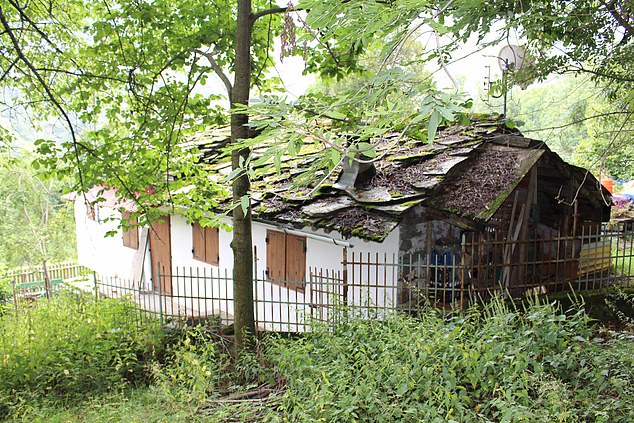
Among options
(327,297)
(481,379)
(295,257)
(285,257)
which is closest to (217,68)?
(327,297)

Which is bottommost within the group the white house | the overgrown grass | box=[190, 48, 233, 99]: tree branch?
the overgrown grass

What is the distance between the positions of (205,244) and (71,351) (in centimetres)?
432

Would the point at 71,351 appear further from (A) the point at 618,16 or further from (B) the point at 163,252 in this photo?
(A) the point at 618,16

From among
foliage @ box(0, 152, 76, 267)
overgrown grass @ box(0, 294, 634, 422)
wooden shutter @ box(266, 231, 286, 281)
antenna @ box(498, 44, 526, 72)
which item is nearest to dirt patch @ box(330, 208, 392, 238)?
overgrown grass @ box(0, 294, 634, 422)

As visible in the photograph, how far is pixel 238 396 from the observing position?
5.38 meters

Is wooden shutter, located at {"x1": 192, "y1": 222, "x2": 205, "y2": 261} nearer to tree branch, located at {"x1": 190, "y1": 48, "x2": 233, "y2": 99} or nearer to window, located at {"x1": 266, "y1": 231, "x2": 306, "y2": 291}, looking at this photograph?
window, located at {"x1": 266, "y1": 231, "x2": 306, "y2": 291}

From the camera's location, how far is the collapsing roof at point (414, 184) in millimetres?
6969

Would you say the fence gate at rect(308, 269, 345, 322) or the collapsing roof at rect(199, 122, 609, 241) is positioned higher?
the collapsing roof at rect(199, 122, 609, 241)

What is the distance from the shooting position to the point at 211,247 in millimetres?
10719

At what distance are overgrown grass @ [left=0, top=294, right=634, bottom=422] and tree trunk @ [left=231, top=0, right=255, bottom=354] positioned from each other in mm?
623

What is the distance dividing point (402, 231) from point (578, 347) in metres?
3.58

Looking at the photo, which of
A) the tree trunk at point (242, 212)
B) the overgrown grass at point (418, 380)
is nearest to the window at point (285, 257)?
the tree trunk at point (242, 212)

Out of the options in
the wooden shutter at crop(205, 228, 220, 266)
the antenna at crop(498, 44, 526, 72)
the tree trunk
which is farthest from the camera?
the wooden shutter at crop(205, 228, 220, 266)

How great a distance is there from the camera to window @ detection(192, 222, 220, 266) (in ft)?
34.7
